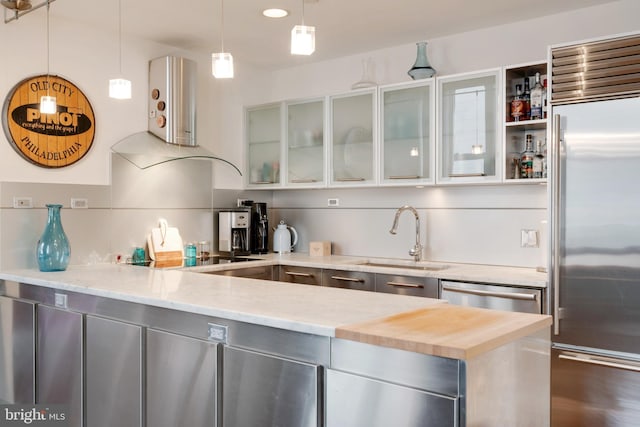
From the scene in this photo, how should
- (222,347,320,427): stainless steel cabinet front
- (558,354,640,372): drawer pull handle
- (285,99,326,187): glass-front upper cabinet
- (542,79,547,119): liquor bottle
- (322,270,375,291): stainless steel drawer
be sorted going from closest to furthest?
1. (222,347,320,427): stainless steel cabinet front
2. (558,354,640,372): drawer pull handle
3. (542,79,547,119): liquor bottle
4. (322,270,375,291): stainless steel drawer
5. (285,99,326,187): glass-front upper cabinet

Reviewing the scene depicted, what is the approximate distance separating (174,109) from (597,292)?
2.82m

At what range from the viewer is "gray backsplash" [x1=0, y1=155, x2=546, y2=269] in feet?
11.1

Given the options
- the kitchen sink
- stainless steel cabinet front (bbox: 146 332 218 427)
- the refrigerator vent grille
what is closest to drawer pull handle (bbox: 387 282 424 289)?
the kitchen sink

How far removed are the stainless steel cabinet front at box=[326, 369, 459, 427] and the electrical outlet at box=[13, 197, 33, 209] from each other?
96.0 inches

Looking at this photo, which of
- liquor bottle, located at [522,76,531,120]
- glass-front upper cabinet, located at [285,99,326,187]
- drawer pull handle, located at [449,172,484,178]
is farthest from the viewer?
glass-front upper cabinet, located at [285,99,326,187]

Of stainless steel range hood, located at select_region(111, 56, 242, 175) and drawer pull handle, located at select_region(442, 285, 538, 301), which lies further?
stainless steel range hood, located at select_region(111, 56, 242, 175)

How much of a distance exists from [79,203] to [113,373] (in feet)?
4.82

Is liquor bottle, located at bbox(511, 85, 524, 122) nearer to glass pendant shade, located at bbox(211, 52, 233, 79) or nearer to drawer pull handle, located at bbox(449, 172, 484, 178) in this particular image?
drawer pull handle, located at bbox(449, 172, 484, 178)

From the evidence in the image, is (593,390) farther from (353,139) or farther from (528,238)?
(353,139)

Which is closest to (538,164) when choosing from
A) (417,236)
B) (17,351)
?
(417,236)

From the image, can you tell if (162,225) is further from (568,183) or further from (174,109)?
(568,183)

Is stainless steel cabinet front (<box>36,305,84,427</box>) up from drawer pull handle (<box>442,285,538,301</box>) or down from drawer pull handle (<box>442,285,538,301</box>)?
down

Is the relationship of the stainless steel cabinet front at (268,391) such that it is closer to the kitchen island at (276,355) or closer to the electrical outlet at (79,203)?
the kitchen island at (276,355)

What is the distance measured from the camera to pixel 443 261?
3.93 m
